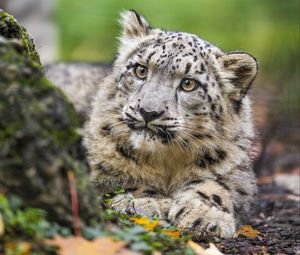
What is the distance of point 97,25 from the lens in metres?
23.3

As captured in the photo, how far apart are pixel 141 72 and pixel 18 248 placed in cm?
367

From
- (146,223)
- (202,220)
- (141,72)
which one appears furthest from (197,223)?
(141,72)

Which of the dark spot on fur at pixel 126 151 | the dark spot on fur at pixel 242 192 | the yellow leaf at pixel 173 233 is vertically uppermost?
the dark spot on fur at pixel 126 151

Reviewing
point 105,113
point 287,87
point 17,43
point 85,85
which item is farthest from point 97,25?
point 17,43

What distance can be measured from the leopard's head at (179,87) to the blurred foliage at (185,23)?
13.5 meters

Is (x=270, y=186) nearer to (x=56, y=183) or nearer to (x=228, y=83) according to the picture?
(x=228, y=83)

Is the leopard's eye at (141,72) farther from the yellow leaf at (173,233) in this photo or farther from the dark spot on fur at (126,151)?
the yellow leaf at (173,233)

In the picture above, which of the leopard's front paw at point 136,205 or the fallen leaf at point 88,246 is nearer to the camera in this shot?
the fallen leaf at point 88,246

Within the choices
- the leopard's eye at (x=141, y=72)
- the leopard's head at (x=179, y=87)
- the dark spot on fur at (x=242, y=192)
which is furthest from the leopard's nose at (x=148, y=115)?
the dark spot on fur at (x=242, y=192)

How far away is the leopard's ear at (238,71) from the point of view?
7.54 meters

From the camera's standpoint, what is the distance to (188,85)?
7172 millimetres

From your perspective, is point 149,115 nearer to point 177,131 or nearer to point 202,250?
point 177,131

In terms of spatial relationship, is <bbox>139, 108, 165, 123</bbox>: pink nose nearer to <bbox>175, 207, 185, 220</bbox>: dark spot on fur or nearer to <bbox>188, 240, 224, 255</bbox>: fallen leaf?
<bbox>175, 207, 185, 220</bbox>: dark spot on fur

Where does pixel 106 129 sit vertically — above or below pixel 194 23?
below
